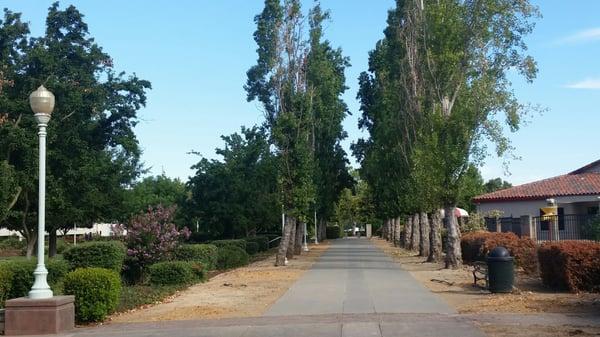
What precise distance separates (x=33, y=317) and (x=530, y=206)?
39.9 metres

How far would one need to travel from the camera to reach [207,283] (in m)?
21.3

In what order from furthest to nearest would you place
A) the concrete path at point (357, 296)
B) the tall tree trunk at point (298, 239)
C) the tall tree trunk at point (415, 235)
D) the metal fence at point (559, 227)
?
the tall tree trunk at point (415, 235) < the tall tree trunk at point (298, 239) < the metal fence at point (559, 227) < the concrete path at point (357, 296)

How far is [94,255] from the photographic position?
19.2 metres

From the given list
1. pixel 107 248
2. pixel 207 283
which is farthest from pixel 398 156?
pixel 107 248

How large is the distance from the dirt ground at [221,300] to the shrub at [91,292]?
0.47m

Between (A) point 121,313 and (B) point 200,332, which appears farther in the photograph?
Answer: (A) point 121,313

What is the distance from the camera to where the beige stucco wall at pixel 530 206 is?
1656 inches

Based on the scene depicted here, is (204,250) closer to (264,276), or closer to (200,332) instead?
(264,276)

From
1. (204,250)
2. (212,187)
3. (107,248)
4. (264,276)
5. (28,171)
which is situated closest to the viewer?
(107,248)

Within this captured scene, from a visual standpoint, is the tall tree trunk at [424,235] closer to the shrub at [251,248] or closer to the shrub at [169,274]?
the shrub at [251,248]

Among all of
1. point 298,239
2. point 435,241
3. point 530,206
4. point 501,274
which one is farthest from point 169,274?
point 530,206

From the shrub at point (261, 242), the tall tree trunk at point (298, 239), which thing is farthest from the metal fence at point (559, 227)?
the shrub at point (261, 242)

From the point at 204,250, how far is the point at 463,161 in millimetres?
10056

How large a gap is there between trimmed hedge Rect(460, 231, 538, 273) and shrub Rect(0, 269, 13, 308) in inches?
566
